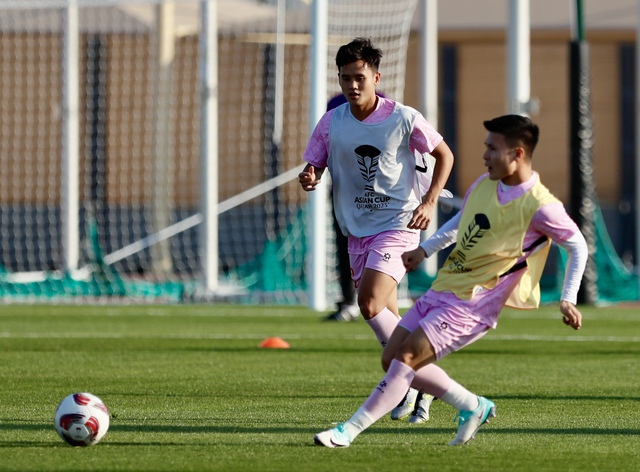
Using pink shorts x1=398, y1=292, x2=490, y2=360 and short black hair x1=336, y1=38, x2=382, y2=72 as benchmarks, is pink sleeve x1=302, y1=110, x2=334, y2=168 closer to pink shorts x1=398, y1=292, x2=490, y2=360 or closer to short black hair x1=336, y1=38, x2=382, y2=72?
short black hair x1=336, y1=38, x2=382, y2=72

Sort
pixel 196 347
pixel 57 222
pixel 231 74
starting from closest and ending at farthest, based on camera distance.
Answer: pixel 196 347, pixel 231 74, pixel 57 222

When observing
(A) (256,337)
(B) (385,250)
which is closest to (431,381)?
(B) (385,250)

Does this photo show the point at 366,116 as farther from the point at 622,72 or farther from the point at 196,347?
the point at 622,72

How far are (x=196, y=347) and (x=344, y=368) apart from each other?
2.07 m

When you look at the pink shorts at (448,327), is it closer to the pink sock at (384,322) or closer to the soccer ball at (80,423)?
the pink sock at (384,322)

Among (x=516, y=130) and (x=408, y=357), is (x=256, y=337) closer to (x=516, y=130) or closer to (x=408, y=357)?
Answer: (x=408, y=357)

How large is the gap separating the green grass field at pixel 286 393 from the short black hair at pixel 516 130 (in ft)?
4.31

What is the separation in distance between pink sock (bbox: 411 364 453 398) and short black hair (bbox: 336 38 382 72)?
1620 mm

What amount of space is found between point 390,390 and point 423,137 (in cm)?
164

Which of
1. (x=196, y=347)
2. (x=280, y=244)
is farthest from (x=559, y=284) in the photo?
(x=196, y=347)

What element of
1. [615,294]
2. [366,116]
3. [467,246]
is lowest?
[615,294]

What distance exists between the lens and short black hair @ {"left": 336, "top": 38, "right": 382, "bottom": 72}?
20.9ft

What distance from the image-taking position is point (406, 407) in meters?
6.82

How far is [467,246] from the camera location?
5.57 meters
